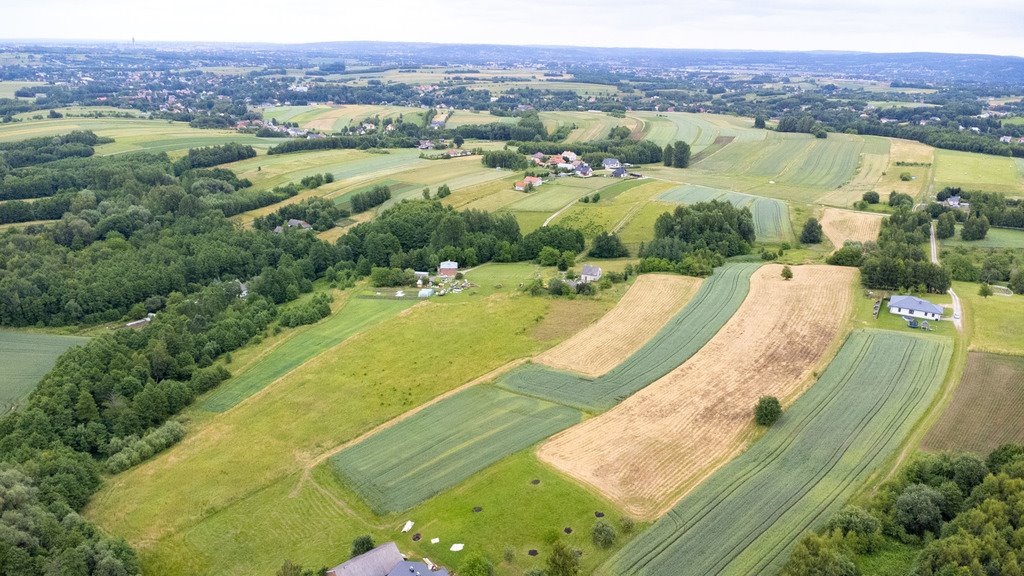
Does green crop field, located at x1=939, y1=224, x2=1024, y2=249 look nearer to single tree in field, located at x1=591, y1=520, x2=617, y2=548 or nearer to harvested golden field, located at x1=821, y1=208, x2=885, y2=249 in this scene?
harvested golden field, located at x1=821, y1=208, x2=885, y2=249

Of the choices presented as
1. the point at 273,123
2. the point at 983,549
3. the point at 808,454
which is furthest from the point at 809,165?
the point at 273,123

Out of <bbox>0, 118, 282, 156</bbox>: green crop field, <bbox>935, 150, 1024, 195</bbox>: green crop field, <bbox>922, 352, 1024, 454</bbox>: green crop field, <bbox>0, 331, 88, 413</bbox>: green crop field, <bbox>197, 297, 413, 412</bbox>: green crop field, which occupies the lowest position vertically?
<bbox>0, 331, 88, 413</bbox>: green crop field

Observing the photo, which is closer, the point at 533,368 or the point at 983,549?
the point at 983,549

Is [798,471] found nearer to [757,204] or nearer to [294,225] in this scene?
[757,204]

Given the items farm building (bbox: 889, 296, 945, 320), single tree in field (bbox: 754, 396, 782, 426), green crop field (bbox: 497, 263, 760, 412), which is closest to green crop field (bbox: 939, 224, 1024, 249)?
farm building (bbox: 889, 296, 945, 320)

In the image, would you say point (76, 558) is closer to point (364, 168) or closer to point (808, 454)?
point (808, 454)

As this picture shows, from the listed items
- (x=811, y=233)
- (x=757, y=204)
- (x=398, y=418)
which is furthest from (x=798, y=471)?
(x=757, y=204)
